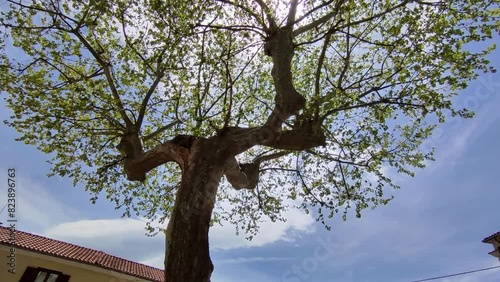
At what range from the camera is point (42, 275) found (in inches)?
547

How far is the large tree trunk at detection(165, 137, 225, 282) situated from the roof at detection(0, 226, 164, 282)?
11642 mm

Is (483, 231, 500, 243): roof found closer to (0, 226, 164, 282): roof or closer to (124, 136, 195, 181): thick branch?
(124, 136, 195, 181): thick branch

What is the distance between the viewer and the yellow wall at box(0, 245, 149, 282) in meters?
13.2

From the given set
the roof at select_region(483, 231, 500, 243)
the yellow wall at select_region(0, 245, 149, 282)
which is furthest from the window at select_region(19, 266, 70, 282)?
the roof at select_region(483, 231, 500, 243)

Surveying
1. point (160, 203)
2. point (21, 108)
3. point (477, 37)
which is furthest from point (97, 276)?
point (477, 37)

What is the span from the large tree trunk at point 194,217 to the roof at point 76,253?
11642 mm

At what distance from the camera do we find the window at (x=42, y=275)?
13.6 metres

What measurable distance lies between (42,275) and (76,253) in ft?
6.35

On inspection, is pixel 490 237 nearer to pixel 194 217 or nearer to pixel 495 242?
pixel 495 242

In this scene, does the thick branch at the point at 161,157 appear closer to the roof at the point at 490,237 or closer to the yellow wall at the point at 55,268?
the yellow wall at the point at 55,268

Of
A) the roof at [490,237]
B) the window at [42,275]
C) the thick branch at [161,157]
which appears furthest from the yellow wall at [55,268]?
the roof at [490,237]

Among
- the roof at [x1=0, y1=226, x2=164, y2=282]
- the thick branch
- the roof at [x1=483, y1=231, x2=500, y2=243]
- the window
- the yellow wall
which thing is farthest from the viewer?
the roof at [x1=483, y1=231, x2=500, y2=243]

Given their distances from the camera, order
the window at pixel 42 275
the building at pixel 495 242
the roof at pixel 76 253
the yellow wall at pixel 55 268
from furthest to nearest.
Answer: the building at pixel 495 242 < the roof at pixel 76 253 < the window at pixel 42 275 < the yellow wall at pixel 55 268

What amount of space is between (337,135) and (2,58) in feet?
34.4
